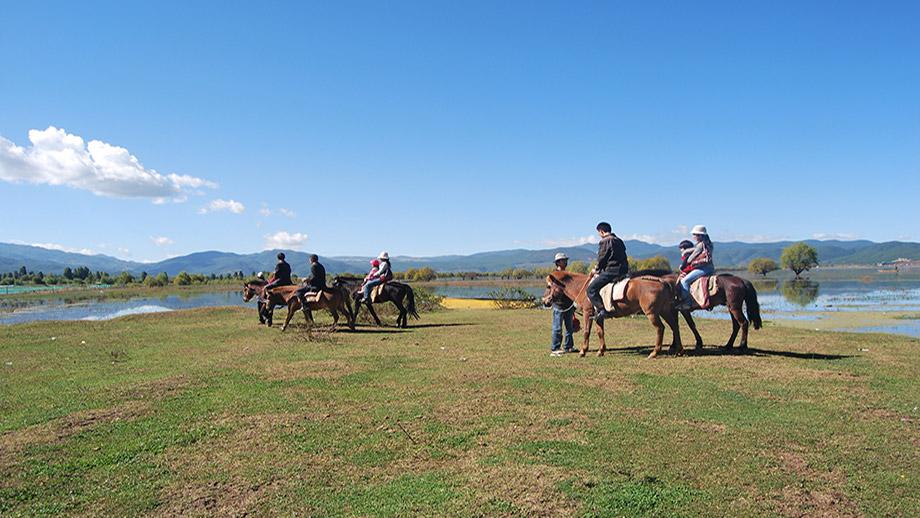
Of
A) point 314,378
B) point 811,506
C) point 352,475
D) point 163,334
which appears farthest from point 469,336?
point 811,506

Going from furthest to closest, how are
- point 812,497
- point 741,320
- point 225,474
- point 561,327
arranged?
point 561,327 → point 741,320 → point 225,474 → point 812,497

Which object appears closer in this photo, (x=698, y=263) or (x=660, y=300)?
(x=660, y=300)

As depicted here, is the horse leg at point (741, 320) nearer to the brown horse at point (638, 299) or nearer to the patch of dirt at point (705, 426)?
the brown horse at point (638, 299)

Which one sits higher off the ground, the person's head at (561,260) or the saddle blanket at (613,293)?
the person's head at (561,260)

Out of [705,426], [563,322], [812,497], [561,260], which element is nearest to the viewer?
[812,497]

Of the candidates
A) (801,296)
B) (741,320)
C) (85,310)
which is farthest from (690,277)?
(85,310)

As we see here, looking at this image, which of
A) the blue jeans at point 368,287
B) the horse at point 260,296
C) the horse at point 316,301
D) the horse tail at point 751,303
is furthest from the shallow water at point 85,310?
the horse tail at point 751,303

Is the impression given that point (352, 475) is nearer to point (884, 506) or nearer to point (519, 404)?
point (519, 404)

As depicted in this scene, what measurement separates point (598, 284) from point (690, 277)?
210 centimetres

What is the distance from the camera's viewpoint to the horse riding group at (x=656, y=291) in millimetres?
12086

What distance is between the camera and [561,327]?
12.9 m

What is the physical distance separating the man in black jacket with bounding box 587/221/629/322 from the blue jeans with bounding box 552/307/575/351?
763 millimetres

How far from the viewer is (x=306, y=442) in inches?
250

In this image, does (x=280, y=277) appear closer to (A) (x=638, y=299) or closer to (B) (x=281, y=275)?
(B) (x=281, y=275)
